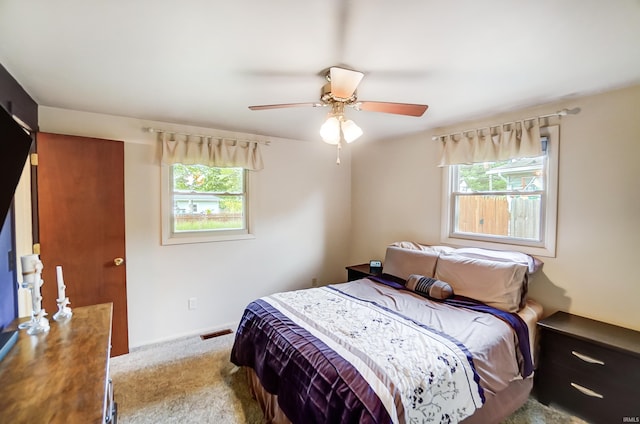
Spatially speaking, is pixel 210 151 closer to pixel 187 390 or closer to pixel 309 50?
pixel 309 50

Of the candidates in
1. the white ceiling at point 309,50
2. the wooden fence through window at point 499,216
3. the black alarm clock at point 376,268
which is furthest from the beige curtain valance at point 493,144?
the black alarm clock at point 376,268

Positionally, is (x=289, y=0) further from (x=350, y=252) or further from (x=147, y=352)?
(x=350, y=252)

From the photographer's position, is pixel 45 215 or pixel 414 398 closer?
pixel 414 398

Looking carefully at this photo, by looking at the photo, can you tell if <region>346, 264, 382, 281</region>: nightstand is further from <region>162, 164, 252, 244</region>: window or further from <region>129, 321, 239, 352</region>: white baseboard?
<region>129, 321, 239, 352</region>: white baseboard

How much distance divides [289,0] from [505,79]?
5.30 feet

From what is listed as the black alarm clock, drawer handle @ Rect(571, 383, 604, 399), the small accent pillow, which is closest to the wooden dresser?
the small accent pillow

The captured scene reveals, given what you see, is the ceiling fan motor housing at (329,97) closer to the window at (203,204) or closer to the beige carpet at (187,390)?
the window at (203,204)

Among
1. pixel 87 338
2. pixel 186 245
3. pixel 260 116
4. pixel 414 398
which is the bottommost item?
pixel 414 398

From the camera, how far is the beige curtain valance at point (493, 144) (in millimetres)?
2471

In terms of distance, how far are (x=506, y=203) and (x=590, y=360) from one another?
1.38m

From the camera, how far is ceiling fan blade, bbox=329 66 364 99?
1671mm

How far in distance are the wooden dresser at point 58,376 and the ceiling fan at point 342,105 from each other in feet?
5.09

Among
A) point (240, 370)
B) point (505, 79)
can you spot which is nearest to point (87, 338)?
point (240, 370)

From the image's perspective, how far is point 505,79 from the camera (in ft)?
6.49
